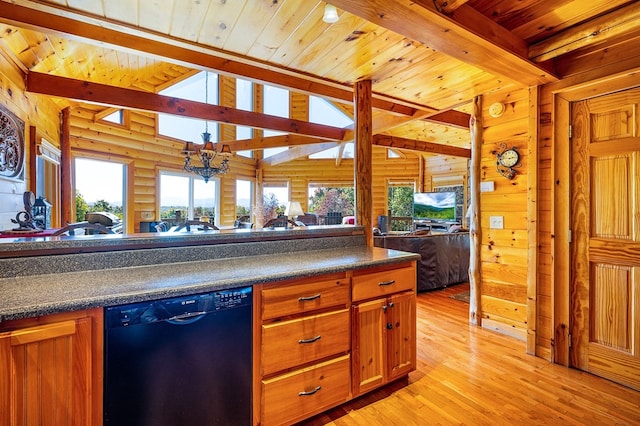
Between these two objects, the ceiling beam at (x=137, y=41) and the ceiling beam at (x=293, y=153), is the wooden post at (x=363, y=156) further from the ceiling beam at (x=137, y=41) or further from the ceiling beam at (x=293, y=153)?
the ceiling beam at (x=293, y=153)

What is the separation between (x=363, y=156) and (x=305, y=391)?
1.92 meters

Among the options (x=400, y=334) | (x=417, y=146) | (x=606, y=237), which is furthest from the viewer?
(x=417, y=146)

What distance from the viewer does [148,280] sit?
54.4 inches

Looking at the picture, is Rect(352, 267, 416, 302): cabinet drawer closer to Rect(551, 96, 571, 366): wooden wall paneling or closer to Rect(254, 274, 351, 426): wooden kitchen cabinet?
Rect(254, 274, 351, 426): wooden kitchen cabinet

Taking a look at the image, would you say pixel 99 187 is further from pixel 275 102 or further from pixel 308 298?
pixel 308 298

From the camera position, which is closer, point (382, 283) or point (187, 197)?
point (382, 283)

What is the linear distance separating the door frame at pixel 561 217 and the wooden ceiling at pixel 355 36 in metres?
0.19

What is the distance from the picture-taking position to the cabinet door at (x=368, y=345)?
185 cm

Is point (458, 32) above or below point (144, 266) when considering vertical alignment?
above

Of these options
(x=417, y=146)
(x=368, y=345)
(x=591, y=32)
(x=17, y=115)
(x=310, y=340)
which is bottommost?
(x=368, y=345)

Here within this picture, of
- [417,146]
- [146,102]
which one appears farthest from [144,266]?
[417,146]

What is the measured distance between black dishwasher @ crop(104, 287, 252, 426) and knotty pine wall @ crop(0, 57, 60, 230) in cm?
226

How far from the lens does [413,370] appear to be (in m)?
2.14

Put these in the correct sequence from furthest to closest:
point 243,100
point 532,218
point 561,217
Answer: point 243,100
point 532,218
point 561,217
